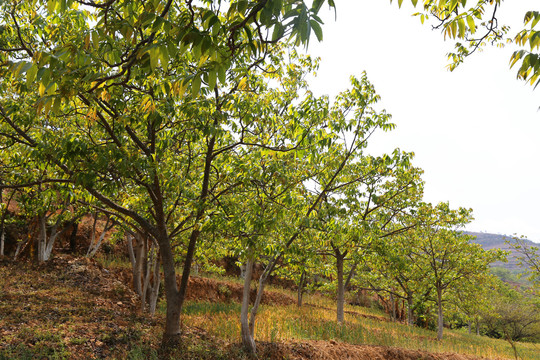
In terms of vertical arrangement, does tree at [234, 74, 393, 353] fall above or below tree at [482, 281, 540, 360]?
above

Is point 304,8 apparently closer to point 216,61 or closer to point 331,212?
point 216,61

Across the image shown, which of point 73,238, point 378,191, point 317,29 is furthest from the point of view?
point 73,238

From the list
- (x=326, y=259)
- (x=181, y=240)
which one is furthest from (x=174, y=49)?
(x=326, y=259)

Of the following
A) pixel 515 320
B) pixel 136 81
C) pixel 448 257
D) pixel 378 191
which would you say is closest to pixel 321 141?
pixel 136 81

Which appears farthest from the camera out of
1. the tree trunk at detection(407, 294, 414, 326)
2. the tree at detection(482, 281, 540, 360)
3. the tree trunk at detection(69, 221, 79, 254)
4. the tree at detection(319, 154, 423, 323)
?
the tree at detection(482, 281, 540, 360)

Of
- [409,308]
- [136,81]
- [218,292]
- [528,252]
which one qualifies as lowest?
[409,308]

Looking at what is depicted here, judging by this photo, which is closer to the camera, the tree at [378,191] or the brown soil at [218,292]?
the tree at [378,191]

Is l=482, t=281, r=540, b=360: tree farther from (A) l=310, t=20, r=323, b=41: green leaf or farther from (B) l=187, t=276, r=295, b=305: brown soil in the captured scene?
(A) l=310, t=20, r=323, b=41: green leaf

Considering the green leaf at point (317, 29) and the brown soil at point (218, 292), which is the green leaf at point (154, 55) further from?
the brown soil at point (218, 292)

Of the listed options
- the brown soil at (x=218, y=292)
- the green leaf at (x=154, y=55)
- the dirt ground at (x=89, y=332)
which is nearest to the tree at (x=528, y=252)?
the dirt ground at (x=89, y=332)

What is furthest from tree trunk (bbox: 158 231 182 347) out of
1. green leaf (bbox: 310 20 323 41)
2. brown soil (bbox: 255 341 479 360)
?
green leaf (bbox: 310 20 323 41)

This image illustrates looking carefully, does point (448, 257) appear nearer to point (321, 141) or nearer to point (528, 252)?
point (528, 252)

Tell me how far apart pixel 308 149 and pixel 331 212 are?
1330mm

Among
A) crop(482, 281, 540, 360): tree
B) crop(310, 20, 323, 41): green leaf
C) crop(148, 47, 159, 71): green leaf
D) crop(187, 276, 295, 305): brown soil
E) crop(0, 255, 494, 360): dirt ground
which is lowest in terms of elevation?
crop(482, 281, 540, 360): tree
